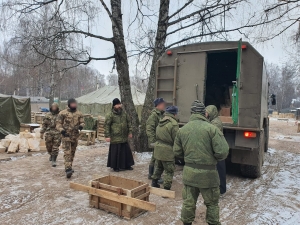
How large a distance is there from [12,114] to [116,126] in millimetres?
7786

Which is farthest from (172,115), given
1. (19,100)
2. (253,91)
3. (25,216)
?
(19,100)

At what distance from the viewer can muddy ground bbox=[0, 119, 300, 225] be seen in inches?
159

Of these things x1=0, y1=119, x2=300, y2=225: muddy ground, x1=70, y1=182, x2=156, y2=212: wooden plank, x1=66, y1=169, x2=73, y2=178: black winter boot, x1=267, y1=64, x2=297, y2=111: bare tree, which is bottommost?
x1=0, y1=119, x2=300, y2=225: muddy ground

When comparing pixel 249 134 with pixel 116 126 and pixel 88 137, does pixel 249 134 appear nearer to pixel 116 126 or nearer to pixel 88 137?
pixel 116 126

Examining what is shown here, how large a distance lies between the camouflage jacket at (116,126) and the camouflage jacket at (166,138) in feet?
6.52

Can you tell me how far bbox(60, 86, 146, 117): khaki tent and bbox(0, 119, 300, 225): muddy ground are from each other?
35.6 ft

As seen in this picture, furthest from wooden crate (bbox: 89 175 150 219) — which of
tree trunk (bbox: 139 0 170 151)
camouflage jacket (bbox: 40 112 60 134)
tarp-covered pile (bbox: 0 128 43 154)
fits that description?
tarp-covered pile (bbox: 0 128 43 154)

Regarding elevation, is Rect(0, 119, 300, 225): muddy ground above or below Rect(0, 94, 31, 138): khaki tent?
below

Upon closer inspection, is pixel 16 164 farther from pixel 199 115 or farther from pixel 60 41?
pixel 199 115

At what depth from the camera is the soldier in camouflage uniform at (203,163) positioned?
3309 mm

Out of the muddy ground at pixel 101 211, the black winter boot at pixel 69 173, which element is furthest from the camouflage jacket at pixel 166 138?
the black winter boot at pixel 69 173

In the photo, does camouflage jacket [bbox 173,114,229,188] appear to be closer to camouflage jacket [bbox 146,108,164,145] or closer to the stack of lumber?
camouflage jacket [bbox 146,108,164,145]

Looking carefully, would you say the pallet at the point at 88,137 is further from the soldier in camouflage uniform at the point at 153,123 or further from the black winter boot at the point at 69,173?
the soldier in camouflage uniform at the point at 153,123

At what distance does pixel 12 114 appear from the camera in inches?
487
